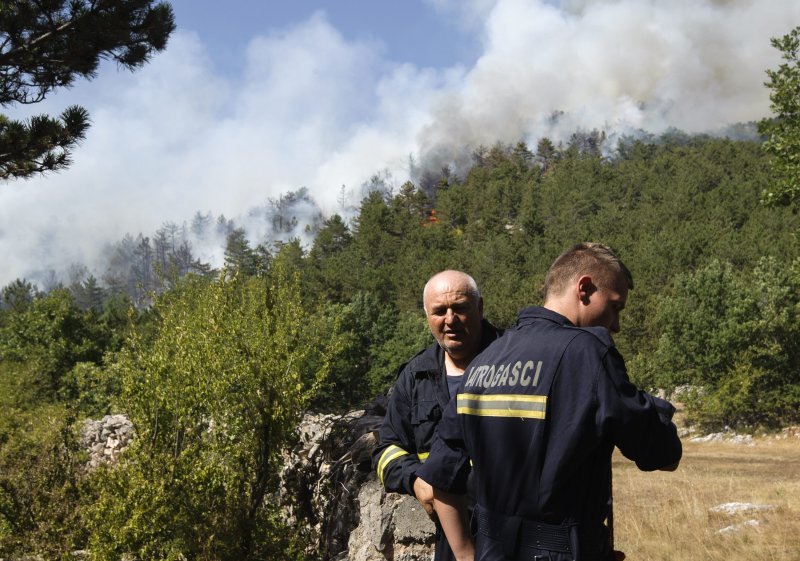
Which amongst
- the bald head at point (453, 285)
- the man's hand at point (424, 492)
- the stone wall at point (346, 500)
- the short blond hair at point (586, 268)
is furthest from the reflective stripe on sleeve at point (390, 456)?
the stone wall at point (346, 500)

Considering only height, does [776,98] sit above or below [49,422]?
above

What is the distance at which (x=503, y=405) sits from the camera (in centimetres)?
209

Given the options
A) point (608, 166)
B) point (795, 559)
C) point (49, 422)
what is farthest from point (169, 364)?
point (608, 166)

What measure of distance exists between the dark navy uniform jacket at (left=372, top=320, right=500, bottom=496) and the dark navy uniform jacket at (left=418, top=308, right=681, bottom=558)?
0.69 m

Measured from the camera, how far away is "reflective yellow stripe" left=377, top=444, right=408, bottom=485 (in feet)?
9.27

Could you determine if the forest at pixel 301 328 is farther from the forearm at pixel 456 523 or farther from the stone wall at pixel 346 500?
the forearm at pixel 456 523

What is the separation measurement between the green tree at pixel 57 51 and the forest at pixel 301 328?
0.03 meters

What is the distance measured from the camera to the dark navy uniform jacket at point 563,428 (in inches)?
74.3

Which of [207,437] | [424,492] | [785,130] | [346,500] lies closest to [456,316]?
[424,492]

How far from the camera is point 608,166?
287 feet

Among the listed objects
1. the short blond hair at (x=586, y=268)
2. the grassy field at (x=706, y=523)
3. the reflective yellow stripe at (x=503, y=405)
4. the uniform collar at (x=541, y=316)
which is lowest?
the grassy field at (x=706, y=523)

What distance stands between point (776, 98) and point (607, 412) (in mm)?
13637

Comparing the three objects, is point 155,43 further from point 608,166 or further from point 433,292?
point 608,166

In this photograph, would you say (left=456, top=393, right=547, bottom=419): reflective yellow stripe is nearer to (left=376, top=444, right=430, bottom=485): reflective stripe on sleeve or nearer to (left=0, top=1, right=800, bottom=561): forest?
(left=376, top=444, right=430, bottom=485): reflective stripe on sleeve
